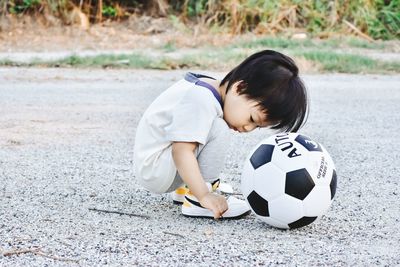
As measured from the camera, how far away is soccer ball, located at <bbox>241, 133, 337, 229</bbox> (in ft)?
9.43

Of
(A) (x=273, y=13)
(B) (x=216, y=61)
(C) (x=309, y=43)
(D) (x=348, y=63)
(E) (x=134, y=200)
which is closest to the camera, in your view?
(E) (x=134, y=200)

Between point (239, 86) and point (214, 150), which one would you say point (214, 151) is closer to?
point (214, 150)

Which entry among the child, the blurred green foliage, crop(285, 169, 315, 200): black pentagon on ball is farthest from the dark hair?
the blurred green foliage

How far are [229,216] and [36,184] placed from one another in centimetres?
111

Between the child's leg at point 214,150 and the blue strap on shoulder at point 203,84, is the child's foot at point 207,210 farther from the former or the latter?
the blue strap on shoulder at point 203,84

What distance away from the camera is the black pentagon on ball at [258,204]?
114 inches

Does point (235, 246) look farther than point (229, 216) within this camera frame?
No

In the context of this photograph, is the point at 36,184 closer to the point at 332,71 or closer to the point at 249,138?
the point at 249,138

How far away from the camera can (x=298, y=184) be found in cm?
287

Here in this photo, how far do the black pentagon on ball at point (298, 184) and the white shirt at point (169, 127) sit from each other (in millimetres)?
382

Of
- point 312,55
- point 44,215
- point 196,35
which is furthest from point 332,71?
point 44,215

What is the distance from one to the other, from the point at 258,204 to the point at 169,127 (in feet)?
1.58

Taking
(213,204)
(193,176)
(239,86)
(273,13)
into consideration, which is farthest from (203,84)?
(273,13)

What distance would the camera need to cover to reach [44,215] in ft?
10.1
